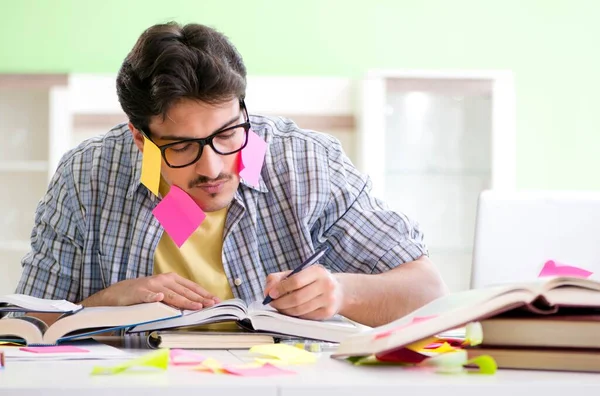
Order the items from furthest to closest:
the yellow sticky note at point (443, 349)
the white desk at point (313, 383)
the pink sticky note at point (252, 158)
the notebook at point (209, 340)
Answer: the pink sticky note at point (252, 158) → the notebook at point (209, 340) → the yellow sticky note at point (443, 349) → the white desk at point (313, 383)

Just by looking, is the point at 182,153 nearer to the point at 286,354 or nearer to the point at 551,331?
the point at 286,354

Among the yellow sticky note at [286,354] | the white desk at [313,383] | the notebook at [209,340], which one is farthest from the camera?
the notebook at [209,340]

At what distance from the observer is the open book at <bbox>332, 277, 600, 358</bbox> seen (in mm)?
840

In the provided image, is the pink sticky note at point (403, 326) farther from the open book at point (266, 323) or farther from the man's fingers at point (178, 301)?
the man's fingers at point (178, 301)

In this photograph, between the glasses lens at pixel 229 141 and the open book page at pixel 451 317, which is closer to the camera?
the open book page at pixel 451 317

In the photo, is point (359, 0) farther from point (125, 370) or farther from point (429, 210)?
point (125, 370)

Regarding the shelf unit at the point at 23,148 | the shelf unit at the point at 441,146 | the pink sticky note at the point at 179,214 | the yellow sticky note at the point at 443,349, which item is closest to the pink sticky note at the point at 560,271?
the yellow sticky note at the point at 443,349

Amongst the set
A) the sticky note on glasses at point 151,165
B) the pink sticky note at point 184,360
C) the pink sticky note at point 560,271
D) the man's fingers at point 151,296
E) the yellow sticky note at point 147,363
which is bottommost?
the man's fingers at point 151,296

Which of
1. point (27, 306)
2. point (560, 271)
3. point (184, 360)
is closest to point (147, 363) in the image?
point (184, 360)

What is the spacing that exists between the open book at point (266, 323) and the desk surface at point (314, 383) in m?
0.38

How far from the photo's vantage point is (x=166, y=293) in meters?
1.46

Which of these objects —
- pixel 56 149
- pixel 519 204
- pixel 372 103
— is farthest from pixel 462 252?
pixel 519 204

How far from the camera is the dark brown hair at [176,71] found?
63.8 inches

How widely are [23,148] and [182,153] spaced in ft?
8.33
